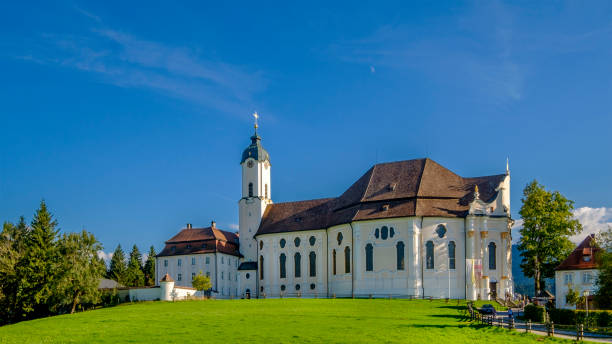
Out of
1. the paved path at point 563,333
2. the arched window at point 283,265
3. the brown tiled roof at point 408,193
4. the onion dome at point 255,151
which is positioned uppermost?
the onion dome at point 255,151

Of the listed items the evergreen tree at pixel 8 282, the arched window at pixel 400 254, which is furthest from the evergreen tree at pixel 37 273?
the arched window at pixel 400 254

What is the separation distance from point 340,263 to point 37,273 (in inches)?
1255

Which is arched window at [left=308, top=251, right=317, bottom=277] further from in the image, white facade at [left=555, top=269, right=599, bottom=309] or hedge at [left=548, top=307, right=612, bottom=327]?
hedge at [left=548, top=307, right=612, bottom=327]

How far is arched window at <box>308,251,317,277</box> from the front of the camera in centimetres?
7525

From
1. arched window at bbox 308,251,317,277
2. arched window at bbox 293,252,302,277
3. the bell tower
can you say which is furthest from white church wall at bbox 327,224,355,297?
the bell tower

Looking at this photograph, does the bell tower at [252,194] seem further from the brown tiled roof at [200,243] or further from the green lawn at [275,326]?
the green lawn at [275,326]

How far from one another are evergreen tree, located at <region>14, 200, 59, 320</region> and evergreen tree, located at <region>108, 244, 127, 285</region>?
4353 centimetres

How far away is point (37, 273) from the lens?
210 feet

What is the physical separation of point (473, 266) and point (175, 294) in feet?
104

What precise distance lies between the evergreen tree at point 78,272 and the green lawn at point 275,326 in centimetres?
1354

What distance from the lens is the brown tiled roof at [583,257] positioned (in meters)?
56.5

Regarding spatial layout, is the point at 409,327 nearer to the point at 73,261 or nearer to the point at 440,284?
the point at 440,284

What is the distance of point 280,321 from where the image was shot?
41.0 metres

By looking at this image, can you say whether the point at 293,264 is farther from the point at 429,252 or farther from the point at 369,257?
the point at 429,252
